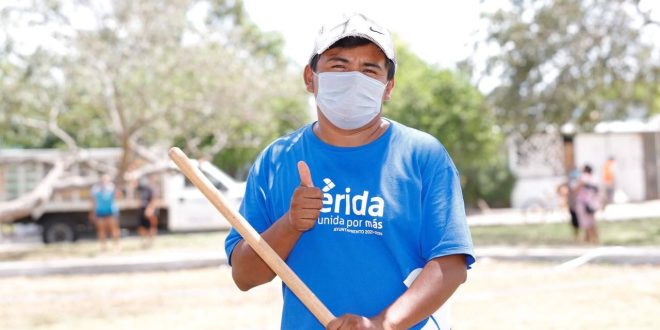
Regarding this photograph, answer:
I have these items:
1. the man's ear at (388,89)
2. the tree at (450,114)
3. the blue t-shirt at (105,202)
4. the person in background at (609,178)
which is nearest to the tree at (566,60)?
the person in background at (609,178)

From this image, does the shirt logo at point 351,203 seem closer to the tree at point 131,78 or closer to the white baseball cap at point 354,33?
the white baseball cap at point 354,33

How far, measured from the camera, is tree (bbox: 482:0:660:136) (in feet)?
60.5

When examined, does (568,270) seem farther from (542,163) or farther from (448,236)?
(542,163)

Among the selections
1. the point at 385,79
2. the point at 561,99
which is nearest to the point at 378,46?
the point at 385,79

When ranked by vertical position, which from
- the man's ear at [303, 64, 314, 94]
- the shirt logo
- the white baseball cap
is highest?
the white baseball cap

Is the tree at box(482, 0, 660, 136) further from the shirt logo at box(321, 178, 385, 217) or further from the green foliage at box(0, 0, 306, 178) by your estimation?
the shirt logo at box(321, 178, 385, 217)

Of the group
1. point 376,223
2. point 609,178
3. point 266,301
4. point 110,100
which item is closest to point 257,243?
point 376,223

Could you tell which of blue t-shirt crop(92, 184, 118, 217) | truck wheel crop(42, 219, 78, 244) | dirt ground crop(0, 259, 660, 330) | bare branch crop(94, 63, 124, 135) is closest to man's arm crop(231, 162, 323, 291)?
dirt ground crop(0, 259, 660, 330)

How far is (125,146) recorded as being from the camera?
19.6 m

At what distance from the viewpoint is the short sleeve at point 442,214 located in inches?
81.7

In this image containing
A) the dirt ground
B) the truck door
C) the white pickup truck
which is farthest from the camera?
the truck door

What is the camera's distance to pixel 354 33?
2.15m

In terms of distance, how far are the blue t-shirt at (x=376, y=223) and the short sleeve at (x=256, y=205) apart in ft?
0.38

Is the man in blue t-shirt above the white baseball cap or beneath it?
beneath
